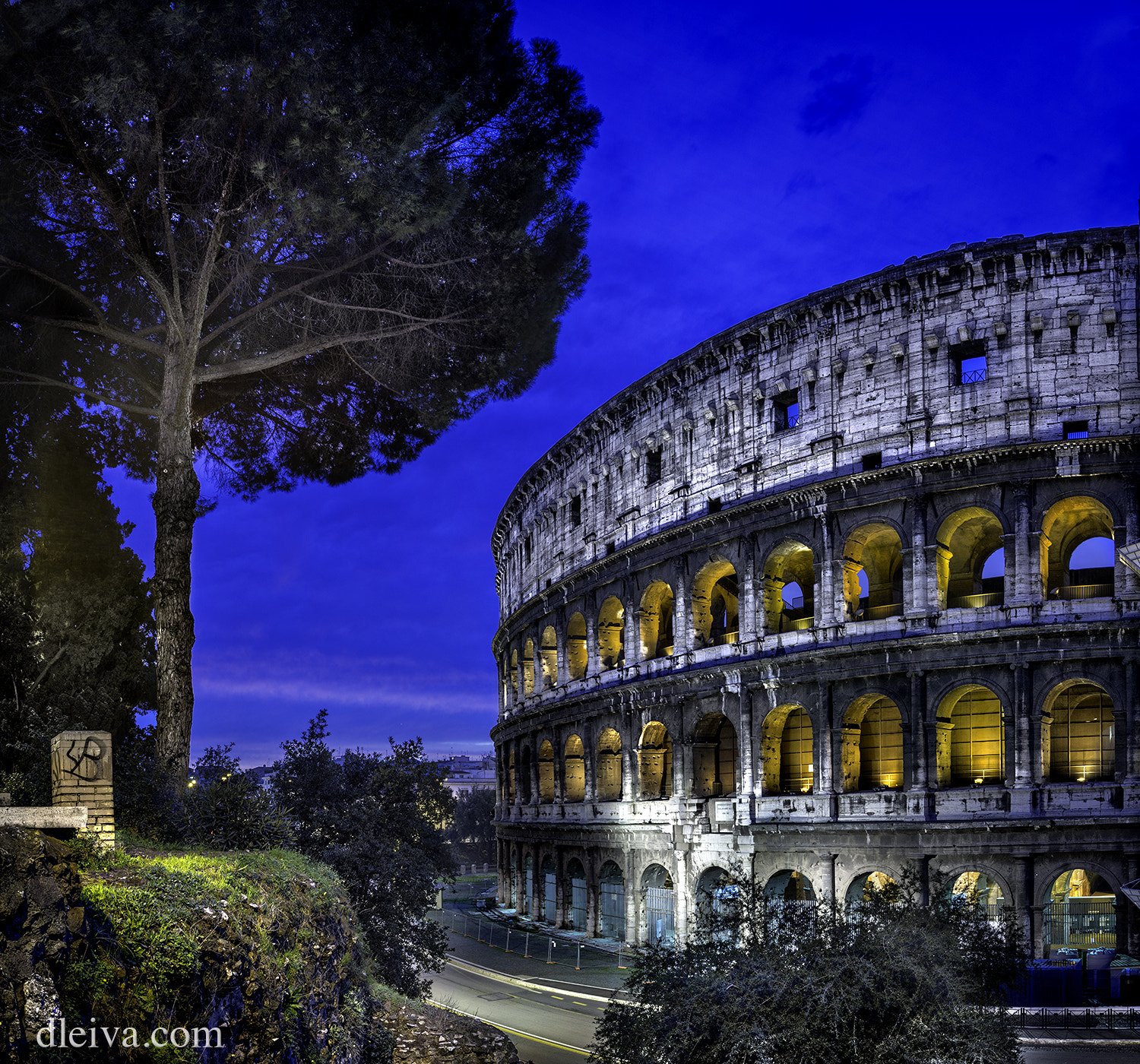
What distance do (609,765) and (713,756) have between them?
542cm

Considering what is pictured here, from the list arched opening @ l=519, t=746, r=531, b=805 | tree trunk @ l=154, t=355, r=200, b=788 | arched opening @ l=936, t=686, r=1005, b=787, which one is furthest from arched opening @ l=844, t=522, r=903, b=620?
arched opening @ l=519, t=746, r=531, b=805

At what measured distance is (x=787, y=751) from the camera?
28.0 meters

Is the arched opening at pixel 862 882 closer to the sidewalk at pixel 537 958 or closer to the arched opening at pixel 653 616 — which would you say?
the sidewalk at pixel 537 958

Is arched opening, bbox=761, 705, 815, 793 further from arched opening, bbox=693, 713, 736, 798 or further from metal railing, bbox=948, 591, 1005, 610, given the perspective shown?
metal railing, bbox=948, 591, 1005, 610

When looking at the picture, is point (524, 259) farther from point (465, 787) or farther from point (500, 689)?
point (465, 787)

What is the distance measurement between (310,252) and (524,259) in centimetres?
429

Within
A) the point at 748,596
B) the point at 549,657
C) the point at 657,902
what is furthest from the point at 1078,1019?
the point at 549,657

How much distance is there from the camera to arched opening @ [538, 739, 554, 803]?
3838cm

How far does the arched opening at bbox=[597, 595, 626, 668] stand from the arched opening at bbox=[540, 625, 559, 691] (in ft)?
15.3

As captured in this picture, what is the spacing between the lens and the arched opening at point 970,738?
941 inches

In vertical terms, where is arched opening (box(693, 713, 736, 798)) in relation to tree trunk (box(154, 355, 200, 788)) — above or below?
below

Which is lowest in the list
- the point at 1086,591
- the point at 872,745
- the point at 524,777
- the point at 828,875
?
the point at 524,777

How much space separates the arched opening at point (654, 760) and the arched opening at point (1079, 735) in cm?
1136

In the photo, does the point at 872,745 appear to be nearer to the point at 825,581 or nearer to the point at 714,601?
the point at 825,581
